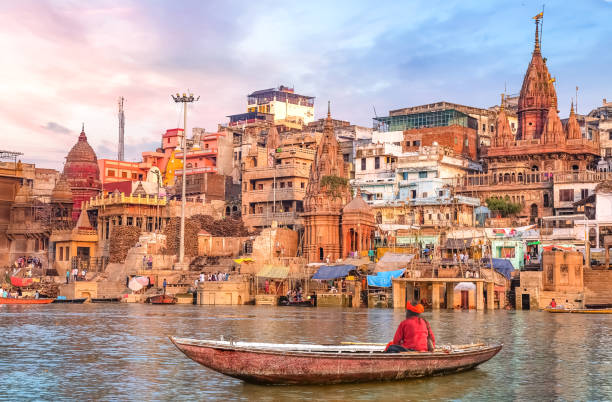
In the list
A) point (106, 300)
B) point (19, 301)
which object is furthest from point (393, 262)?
point (19, 301)

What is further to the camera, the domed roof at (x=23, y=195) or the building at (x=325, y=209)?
the domed roof at (x=23, y=195)

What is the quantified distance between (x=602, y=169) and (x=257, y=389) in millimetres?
54451

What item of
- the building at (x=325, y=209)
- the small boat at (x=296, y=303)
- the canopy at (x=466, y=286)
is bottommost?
the small boat at (x=296, y=303)

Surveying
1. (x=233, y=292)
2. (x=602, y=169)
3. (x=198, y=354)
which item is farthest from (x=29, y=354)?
(x=602, y=169)

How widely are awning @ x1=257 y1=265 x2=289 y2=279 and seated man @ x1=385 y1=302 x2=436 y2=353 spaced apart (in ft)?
121

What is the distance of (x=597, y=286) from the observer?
50.4 meters

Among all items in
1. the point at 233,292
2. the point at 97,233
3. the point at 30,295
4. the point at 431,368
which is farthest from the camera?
the point at 97,233

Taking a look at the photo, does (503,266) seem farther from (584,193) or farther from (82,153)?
(82,153)

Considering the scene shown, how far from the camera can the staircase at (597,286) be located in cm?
5000

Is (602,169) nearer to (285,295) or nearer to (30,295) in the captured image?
(285,295)

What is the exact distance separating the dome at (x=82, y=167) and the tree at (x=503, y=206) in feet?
125

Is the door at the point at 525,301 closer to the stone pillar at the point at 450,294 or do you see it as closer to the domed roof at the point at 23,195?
the stone pillar at the point at 450,294

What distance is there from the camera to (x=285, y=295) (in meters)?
58.5

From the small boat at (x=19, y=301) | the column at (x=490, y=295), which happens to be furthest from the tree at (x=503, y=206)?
the small boat at (x=19, y=301)
